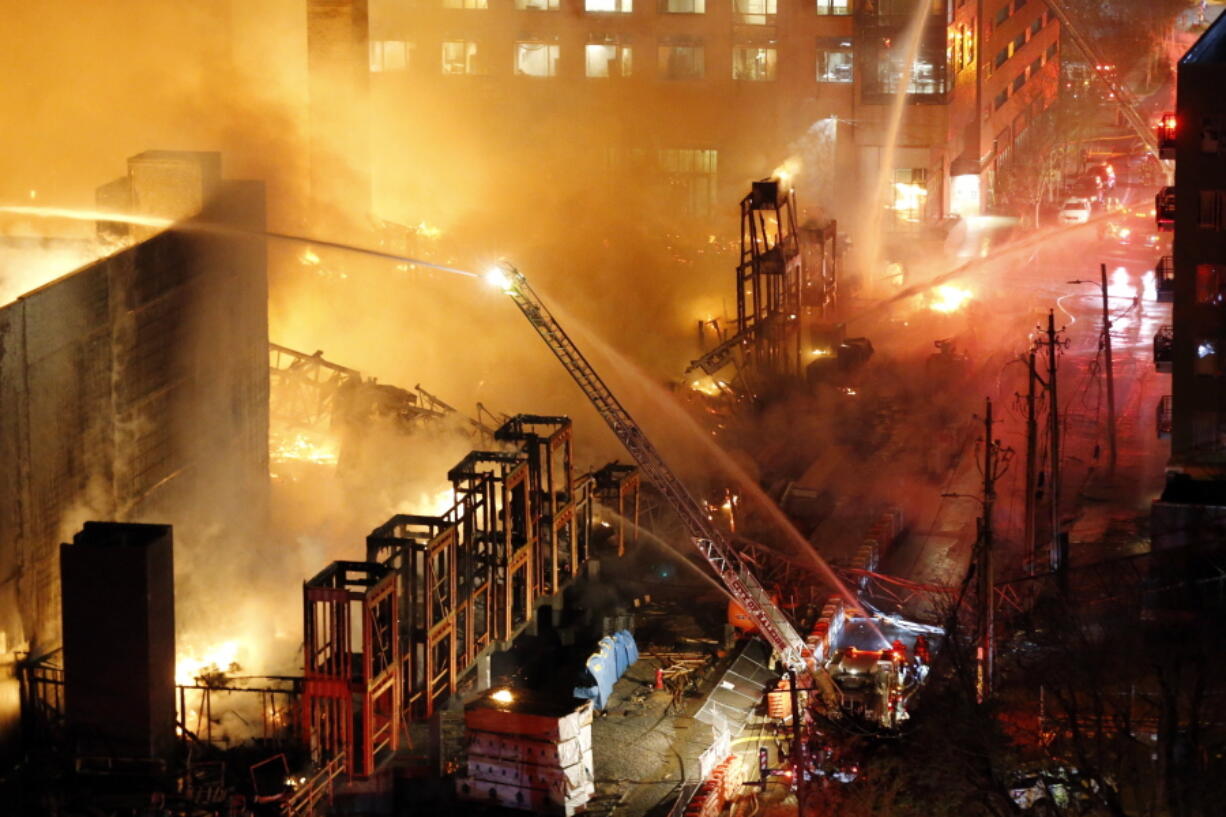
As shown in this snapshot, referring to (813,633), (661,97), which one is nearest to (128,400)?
(813,633)

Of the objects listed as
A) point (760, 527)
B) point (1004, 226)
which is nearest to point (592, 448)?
point (760, 527)

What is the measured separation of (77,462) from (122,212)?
4.50 metres

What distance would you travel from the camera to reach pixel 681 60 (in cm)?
6334

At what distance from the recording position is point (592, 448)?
39562 mm

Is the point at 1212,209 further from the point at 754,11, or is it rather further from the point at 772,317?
the point at 754,11

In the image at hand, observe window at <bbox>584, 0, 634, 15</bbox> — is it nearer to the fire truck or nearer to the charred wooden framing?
the fire truck

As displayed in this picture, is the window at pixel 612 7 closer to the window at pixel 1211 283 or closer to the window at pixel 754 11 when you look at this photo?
the window at pixel 754 11

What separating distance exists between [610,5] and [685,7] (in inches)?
107

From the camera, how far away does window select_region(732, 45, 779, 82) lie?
2483 inches

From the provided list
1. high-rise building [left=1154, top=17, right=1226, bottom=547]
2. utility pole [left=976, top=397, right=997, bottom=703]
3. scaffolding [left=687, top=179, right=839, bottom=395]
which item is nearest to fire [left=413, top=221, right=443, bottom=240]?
scaffolding [left=687, top=179, right=839, bottom=395]

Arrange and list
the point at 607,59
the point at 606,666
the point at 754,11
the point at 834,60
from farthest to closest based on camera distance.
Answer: the point at 607,59
the point at 754,11
the point at 834,60
the point at 606,666

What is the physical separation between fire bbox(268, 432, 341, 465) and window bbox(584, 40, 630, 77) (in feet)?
106

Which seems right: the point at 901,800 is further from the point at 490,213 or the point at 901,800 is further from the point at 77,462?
the point at 490,213

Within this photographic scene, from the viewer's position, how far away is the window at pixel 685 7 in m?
63.0
